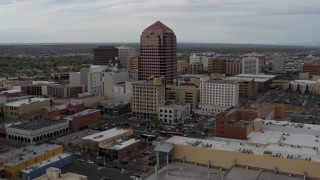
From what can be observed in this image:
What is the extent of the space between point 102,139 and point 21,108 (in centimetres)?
1953

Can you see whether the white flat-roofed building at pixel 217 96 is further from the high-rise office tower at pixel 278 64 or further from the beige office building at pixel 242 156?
the high-rise office tower at pixel 278 64

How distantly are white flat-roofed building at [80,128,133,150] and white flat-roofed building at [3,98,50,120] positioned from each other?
57.0ft

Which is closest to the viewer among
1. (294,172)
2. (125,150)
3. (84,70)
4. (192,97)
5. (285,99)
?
(294,172)

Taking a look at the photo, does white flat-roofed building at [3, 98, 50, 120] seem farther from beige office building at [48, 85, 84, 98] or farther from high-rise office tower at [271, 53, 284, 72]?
high-rise office tower at [271, 53, 284, 72]

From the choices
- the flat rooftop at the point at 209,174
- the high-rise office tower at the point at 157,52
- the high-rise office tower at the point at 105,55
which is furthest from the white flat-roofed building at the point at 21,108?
the high-rise office tower at the point at 105,55

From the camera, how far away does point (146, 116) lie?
53.4m

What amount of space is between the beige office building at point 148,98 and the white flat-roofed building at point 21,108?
13.8 m

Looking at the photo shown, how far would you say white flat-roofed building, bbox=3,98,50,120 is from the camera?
170 feet

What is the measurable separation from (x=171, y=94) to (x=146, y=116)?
868 centimetres

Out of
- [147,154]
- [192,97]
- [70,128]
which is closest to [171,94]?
[192,97]

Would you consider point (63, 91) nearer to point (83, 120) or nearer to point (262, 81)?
point (83, 120)

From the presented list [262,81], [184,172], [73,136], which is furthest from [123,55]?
[184,172]

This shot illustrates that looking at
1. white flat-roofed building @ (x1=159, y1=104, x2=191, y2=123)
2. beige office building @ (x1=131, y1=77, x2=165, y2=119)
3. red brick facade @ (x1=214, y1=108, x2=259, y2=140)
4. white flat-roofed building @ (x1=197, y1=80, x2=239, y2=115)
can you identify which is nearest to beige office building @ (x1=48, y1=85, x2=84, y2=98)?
beige office building @ (x1=131, y1=77, x2=165, y2=119)

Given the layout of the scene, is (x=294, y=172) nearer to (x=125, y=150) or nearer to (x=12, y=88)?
(x=125, y=150)
